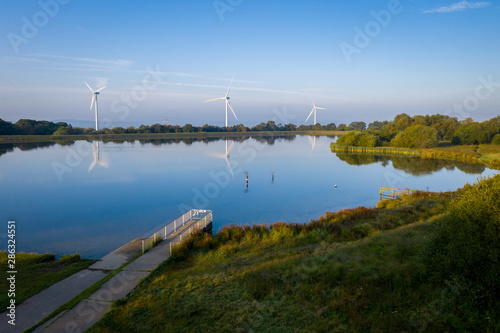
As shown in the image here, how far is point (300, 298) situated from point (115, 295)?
18.2 feet

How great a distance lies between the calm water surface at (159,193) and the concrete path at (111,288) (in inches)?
125

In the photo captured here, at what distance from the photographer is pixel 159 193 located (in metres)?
30.1

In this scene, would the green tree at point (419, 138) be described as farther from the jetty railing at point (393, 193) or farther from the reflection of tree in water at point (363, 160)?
the jetty railing at point (393, 193)

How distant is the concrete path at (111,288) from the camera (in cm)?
762

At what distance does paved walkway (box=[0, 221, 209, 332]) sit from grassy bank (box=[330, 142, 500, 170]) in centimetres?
5631

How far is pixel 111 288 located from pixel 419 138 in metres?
84.3

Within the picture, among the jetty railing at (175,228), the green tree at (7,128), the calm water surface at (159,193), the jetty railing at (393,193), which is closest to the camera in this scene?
the jetty railing at (175,228)

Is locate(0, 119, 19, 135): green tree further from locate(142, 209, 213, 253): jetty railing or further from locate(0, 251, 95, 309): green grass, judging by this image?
locate(0, 251, 95, 309): green grass

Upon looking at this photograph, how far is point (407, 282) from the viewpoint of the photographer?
27.8 ft

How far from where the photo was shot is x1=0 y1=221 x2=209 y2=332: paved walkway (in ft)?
25.1

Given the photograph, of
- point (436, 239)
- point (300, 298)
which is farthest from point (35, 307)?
point (436, 239)

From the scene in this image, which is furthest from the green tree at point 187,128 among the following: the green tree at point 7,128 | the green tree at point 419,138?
the green tree at point 419,138

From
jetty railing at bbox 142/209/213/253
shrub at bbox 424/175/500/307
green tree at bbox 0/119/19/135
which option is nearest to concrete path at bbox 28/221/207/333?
jetty railing at bbox 142/209/213/253

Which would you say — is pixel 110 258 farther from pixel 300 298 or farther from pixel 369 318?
pixel 369 318
